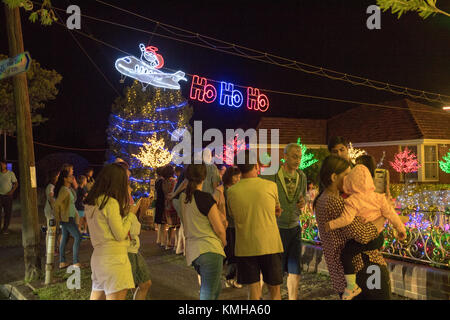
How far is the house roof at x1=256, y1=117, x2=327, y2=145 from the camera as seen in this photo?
→ 97.6 feet

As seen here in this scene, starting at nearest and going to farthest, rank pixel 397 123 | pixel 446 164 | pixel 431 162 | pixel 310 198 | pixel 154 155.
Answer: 1. pixel 310 198
2. pixel 446 164
3. pixel 431 162
4. pixel 154 155
5. pixel 397 123

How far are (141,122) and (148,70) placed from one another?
35.0 ft

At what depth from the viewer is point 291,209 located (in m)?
5.51

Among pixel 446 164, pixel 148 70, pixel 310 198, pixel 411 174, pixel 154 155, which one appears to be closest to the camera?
pixel 310 198

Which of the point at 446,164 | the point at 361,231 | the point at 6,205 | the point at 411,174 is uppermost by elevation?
the point at 446,164

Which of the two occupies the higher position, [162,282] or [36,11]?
[36,11]

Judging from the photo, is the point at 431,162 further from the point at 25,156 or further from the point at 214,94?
the point at 25,156

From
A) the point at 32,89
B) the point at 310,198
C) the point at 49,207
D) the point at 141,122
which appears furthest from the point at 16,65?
the point at 141,122

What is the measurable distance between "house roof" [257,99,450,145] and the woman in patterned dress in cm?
2302

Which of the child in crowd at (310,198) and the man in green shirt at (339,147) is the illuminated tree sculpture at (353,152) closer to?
the child in crowd at (310,198)

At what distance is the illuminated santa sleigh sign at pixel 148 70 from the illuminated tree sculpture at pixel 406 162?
15.1m
